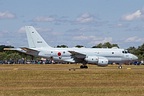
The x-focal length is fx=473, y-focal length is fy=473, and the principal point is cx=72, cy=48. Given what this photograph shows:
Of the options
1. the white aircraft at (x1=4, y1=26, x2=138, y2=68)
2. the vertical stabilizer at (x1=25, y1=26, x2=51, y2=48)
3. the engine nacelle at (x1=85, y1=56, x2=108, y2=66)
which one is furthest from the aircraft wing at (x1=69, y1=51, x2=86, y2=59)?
the vertical stabilizer at (x1=25, y1=26, x2=51, y2=48)

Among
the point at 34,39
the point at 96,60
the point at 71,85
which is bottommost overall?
the point at 71,85

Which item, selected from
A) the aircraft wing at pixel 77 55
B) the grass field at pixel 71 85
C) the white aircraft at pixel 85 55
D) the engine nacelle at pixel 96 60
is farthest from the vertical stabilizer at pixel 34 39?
the grass field at pixel 71 85

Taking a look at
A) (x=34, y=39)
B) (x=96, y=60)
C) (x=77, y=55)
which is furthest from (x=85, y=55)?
(x=34, y=39)

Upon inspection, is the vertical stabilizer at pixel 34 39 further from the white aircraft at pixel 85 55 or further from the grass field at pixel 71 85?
the grass field at pixel 71 85

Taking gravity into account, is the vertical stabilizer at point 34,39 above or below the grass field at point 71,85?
above

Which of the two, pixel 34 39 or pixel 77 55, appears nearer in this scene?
pixel 77 55

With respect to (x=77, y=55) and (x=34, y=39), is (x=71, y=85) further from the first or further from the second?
(x=34, y=39)

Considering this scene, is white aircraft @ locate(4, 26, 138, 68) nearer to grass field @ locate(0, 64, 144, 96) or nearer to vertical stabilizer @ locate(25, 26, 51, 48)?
vertical stabilizer @ locate(25, 26, 51, 48)

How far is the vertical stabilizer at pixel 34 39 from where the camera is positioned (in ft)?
259

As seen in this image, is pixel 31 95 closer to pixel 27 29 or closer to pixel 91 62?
pixel 91 62

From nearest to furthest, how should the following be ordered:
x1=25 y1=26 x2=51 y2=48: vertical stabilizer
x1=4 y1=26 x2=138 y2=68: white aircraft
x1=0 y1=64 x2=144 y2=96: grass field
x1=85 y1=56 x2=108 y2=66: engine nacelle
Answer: x1=0 y1=64 x2=144 y2=96: grass field
x1=85 y1=56 x2=108 y2=66: engine nacelle
x1=4 y1=26 x2=138 y2=68: white aircraft
x1=25 y1=26 x2=51 y2=48: vertical stabilizer

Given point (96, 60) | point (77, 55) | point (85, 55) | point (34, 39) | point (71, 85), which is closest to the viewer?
point (71, 85)

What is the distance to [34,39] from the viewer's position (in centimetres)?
7919

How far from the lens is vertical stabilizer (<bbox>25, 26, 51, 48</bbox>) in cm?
7906
